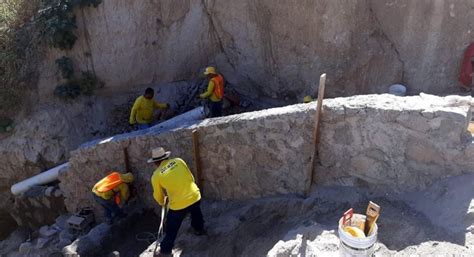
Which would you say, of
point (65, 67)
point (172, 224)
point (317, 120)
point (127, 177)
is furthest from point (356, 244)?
point (65, 67)

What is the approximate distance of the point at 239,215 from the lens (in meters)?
6.24

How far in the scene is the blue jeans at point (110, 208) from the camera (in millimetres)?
7160

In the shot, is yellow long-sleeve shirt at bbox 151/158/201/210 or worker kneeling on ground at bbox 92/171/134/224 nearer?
yellow long-sleeve shirt at bbox 151/158/201/210

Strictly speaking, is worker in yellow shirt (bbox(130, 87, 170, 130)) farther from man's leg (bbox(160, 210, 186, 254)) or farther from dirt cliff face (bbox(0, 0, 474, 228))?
man's leg (bbox(160, 210, 186, 254))

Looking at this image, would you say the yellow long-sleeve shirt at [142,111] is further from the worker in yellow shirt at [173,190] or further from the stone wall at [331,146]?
the worker in yellow shirt at [173,190]

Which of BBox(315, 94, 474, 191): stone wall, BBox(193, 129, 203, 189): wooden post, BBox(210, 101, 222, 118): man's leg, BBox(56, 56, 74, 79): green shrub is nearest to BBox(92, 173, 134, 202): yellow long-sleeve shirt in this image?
BBox(193, 129, 203, 189): wooden post

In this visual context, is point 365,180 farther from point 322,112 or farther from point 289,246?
point 289,246

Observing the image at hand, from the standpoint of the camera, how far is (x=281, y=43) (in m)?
9.50

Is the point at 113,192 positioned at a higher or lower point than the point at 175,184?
lower

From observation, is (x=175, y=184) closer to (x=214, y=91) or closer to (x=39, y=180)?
(x=214, y=91)

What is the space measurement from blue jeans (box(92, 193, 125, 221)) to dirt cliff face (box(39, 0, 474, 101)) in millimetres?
4122

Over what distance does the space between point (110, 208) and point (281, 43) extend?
4629 millimetres

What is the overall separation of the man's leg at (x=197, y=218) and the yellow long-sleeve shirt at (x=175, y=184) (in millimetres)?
160

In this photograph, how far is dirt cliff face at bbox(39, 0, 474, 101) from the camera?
333 inches
